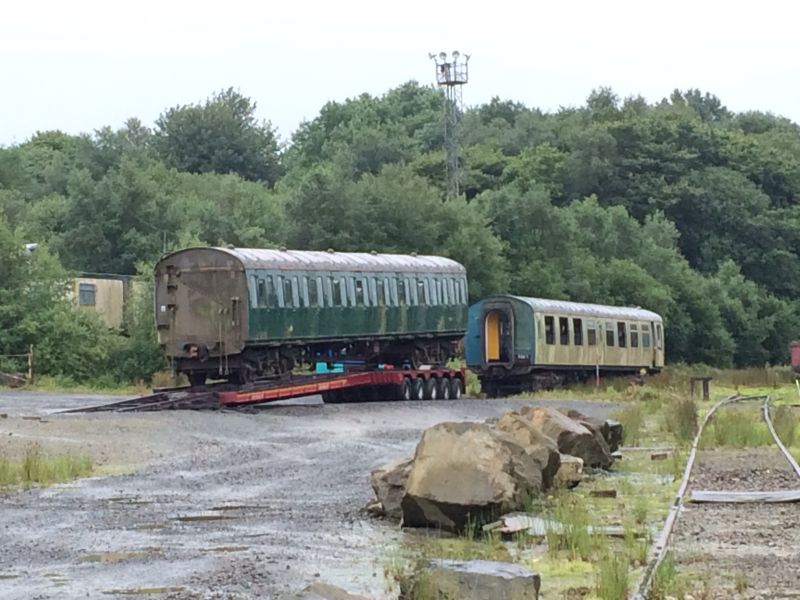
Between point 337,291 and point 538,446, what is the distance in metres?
18.7

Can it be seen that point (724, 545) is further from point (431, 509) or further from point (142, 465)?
point (142, 465)

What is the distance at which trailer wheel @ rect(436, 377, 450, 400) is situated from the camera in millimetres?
37375

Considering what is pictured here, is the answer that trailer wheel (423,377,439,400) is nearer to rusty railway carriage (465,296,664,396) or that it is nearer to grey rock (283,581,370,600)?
rusty railway carriage (465,296,664,396)

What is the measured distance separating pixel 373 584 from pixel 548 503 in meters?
4.52

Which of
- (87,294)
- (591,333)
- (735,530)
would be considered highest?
(87,294)

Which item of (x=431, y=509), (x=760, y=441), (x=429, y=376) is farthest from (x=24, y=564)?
(x=429, y=376)

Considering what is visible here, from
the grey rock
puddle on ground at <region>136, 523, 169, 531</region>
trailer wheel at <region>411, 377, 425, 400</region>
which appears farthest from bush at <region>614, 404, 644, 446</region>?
the grey rock

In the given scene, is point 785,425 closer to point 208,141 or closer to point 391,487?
point 391,487

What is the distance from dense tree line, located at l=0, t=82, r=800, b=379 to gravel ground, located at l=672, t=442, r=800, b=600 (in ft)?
94.3

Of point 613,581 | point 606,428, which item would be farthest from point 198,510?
point 606,428

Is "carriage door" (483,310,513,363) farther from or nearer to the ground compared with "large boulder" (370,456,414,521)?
farther from the ground

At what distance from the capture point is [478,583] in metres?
8.14

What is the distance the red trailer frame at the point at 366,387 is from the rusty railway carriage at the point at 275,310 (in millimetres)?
766

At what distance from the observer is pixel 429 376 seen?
1443 inches
